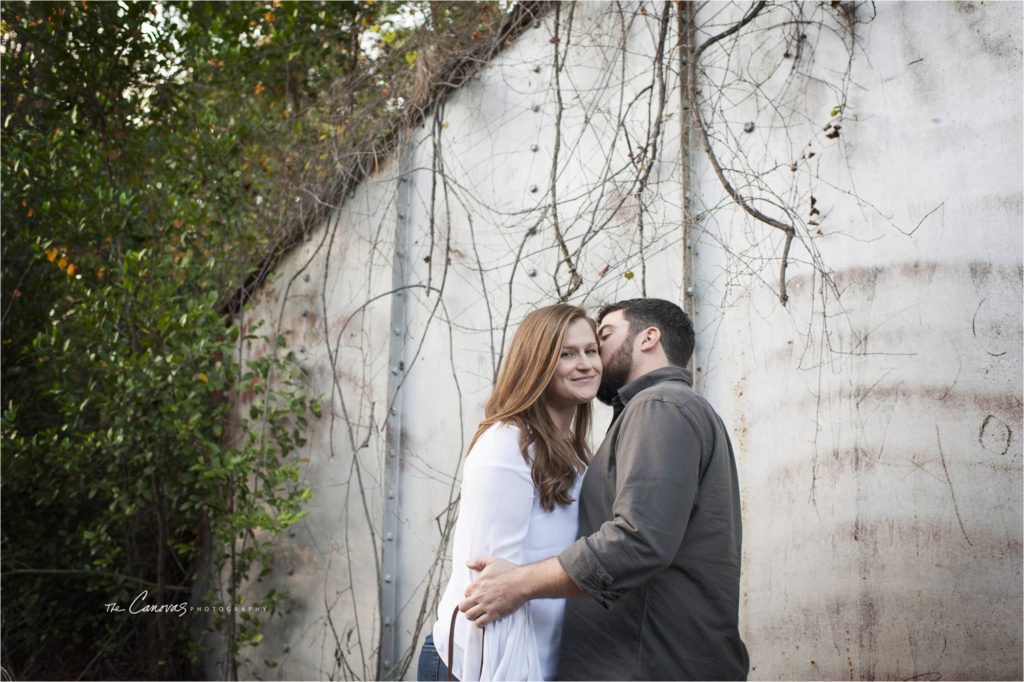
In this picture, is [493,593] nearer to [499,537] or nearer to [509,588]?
[509,588]

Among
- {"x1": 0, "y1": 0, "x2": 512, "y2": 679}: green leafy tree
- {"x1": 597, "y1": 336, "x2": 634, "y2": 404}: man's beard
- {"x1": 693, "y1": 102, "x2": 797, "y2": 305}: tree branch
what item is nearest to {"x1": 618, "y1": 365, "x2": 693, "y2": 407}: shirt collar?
{"x1": 597, "y1": 336, "x2": 634, "y2": 404}: man's beard

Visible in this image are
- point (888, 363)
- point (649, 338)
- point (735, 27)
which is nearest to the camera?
point (649, 338)

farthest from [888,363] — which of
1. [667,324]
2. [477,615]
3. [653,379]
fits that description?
[477,615]

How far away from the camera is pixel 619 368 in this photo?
2.88 metres

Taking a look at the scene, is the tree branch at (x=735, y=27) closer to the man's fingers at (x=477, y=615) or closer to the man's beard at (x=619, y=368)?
the man's beard at (x=619, y=368)

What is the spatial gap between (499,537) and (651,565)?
1.39ft

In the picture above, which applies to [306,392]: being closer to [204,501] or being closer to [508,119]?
[204,501]

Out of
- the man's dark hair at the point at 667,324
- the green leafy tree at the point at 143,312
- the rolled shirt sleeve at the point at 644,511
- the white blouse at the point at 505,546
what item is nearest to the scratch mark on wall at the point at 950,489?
the man's dark hair at the point at 667,324

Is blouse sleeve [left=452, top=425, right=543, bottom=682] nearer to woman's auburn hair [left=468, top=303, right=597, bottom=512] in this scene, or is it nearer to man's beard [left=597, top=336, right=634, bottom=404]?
woman's auburn hair [left=468, top=303, right=597, bottom=512]

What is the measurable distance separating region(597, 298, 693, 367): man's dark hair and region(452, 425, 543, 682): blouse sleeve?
58 centimetres

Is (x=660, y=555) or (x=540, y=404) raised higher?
(x=540, y=404)

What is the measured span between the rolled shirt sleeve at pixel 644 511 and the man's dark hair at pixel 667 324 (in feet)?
1.39

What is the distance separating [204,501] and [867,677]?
3475 millimetres

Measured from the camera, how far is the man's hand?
2471mm
